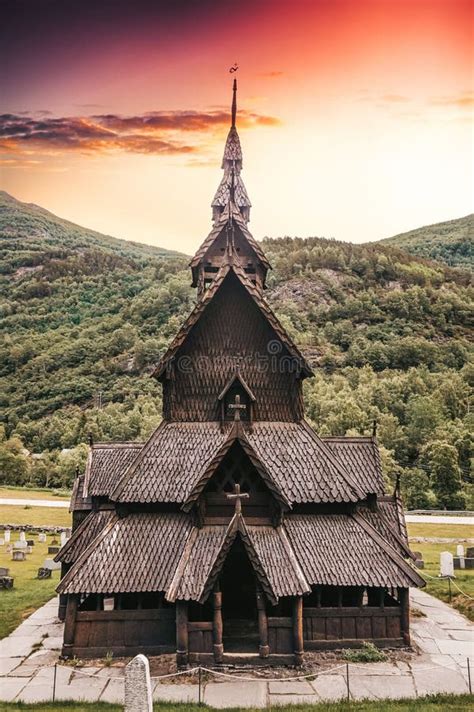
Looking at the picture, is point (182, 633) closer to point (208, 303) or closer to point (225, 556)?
point (225, 556)

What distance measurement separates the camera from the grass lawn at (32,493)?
61.5 m

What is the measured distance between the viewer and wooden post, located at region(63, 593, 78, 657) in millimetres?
13750

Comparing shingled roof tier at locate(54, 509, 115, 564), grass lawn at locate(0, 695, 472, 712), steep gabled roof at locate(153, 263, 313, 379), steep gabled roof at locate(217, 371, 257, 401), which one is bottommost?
grass lawn at locate(0, 695, 472, 712)

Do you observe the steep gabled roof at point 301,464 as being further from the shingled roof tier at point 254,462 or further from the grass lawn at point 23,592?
the grass lawn at point 23,592

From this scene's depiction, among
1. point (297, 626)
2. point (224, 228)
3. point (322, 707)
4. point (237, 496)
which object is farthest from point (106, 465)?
point (322, 707)

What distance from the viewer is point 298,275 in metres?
155

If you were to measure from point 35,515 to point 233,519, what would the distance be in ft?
130

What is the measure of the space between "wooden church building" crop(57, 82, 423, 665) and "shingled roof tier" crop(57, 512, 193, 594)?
36 mm

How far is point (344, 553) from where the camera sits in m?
14.4

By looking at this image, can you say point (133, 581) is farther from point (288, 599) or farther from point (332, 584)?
point (332, 584)

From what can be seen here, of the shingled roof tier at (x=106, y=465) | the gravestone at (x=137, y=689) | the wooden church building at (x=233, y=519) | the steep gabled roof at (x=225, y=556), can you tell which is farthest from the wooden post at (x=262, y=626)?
the shingled roof tier at (x=106, y=465)

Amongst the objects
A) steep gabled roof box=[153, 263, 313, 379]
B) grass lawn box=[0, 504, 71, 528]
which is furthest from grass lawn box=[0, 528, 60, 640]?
grass lawn box=[0, 504, 71, 528]

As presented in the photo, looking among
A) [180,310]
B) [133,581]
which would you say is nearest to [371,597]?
[133,581]

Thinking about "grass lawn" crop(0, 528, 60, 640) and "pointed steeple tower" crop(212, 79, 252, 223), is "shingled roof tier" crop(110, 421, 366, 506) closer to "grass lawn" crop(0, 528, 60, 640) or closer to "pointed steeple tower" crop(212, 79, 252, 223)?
"grass lawn" crop(0, 528, 60, 640)
